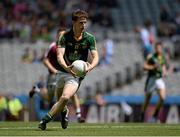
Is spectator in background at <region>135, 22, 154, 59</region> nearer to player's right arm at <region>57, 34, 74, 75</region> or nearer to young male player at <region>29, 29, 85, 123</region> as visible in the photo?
young male player at <region>29, 29, 85, 123</region>

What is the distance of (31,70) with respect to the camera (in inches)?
1385

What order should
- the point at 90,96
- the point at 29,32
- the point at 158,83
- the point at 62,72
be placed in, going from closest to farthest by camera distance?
the point at 62,72 < the point at 158,83 < the point at 90,96 < the point at 29,32

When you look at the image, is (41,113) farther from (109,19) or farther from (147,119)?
(109,19)

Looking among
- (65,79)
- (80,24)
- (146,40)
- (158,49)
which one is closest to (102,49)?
(146,40)

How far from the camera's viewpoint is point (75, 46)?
60.1 ft

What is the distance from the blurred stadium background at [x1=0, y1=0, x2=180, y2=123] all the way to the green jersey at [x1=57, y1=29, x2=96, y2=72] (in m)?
11.5

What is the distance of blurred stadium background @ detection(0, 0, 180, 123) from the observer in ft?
104

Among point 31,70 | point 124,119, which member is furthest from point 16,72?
point 124,119

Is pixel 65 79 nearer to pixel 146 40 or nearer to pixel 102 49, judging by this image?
pixel 102 49

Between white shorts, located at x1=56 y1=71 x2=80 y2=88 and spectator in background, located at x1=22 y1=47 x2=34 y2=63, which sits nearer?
white shorts, located at x1=56 y1=71 x2=80 y2=88

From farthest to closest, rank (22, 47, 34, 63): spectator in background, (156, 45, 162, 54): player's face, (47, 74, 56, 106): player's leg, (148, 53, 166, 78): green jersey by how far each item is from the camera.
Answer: (22, 47, 34, 63): spectator in background, (156, 45, 162, 54): player's face, (148, 53, 166, 78): green jersey, (47, 74, 56, 106): player's leg

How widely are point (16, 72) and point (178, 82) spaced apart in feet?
20.7

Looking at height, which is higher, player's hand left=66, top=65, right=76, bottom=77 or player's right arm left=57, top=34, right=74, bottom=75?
player's right arm left=57, top=34, right=74, bottom=75

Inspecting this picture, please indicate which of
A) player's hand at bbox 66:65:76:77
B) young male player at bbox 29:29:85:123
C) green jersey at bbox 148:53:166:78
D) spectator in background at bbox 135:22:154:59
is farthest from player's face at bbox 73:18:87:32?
spectator in background at bbox 135:22:154:59
